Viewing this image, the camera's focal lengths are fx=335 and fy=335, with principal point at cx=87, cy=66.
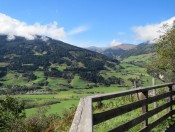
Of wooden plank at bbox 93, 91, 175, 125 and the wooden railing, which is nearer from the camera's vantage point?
the wooden railing

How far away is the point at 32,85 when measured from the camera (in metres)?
196

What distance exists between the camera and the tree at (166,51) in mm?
22031

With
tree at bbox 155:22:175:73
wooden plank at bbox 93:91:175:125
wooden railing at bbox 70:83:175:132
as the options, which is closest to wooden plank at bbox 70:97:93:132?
wooden railing at bbox 70:83:175:132

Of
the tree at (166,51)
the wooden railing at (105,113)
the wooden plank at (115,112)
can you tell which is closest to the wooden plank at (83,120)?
the wooden railing at (105,113)

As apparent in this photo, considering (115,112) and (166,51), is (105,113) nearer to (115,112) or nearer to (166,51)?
(115,112)

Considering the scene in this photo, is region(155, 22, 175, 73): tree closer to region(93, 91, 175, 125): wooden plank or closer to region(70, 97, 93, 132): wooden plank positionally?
region(93, 91, 175, 125): wooden plank

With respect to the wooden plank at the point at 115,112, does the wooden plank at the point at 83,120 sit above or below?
above

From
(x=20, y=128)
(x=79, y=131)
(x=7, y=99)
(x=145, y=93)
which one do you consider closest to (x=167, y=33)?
(x=20, y=128)

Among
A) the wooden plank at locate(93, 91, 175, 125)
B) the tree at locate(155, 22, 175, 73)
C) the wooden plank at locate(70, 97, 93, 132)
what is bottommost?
the wooden plank at locate(93, 91, 175, 125)

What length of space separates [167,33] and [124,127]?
1715 centimetres

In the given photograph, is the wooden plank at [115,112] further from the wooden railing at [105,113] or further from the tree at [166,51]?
the tree at [166,51]

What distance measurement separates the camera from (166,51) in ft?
72.8

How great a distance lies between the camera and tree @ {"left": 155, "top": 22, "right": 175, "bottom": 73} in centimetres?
2203

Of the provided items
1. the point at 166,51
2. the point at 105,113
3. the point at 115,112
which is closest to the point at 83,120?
the point at 105,113
